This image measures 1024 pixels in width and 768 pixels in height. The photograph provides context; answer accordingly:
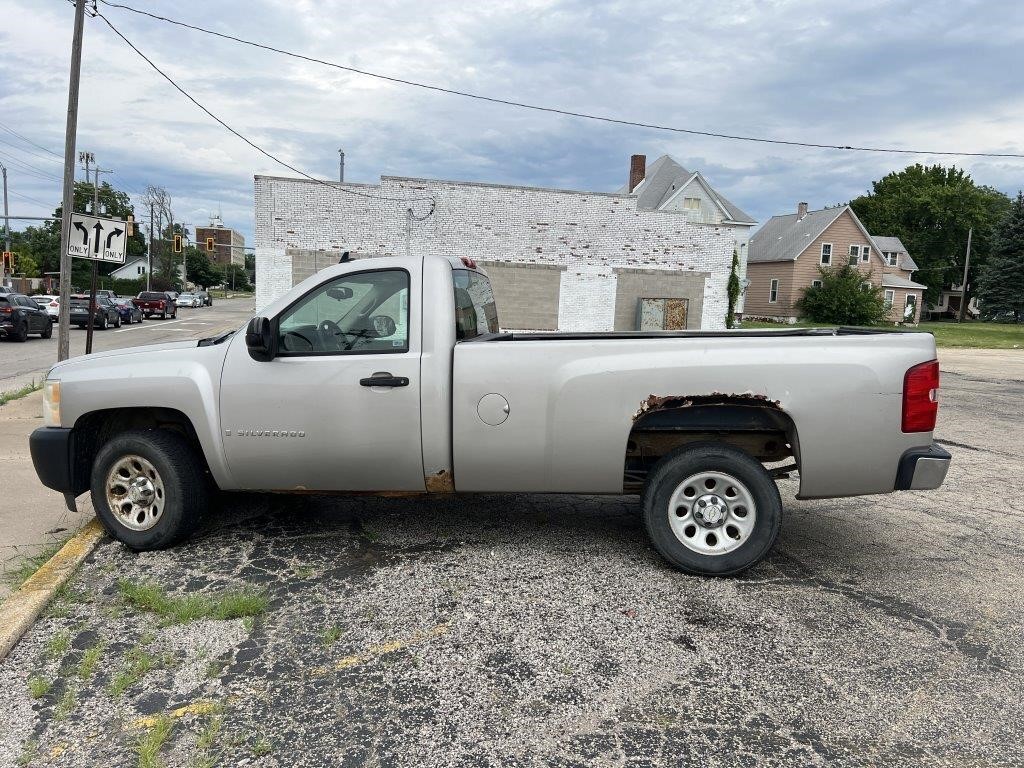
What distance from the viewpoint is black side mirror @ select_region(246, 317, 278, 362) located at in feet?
14.3

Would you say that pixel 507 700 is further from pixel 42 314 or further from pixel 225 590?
pixel 42 314

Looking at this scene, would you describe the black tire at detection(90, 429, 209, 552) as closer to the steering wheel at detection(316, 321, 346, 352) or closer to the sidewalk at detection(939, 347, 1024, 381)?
the steering wheel at detection(316, 321, 346, 352)

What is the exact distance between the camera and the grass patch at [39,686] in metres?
3.12

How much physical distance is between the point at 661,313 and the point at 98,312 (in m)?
24.3

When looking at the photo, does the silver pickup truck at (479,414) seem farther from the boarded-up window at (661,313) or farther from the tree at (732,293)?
the tree at (732,293)

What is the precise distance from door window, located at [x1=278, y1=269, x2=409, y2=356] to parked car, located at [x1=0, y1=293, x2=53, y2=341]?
24.1 m

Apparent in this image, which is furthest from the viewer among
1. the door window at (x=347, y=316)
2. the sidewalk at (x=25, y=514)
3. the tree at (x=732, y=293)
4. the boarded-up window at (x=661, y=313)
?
the tree at (x=732, y=293)

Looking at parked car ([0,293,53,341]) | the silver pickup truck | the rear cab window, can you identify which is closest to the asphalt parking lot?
the silver pickup truck

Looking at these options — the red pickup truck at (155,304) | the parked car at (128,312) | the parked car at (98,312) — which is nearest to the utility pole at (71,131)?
the parked car at (98,312)

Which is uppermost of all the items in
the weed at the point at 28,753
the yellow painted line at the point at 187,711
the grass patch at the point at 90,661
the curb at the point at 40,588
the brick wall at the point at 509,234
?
the brick wall at the point at 509,234

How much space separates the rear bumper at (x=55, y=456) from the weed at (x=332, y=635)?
7.62ft

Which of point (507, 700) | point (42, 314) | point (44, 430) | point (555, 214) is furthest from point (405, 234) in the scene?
point (507, 700)

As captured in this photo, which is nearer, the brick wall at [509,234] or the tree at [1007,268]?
the brick wall at [509,234]

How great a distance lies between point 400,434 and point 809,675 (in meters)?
2.55
